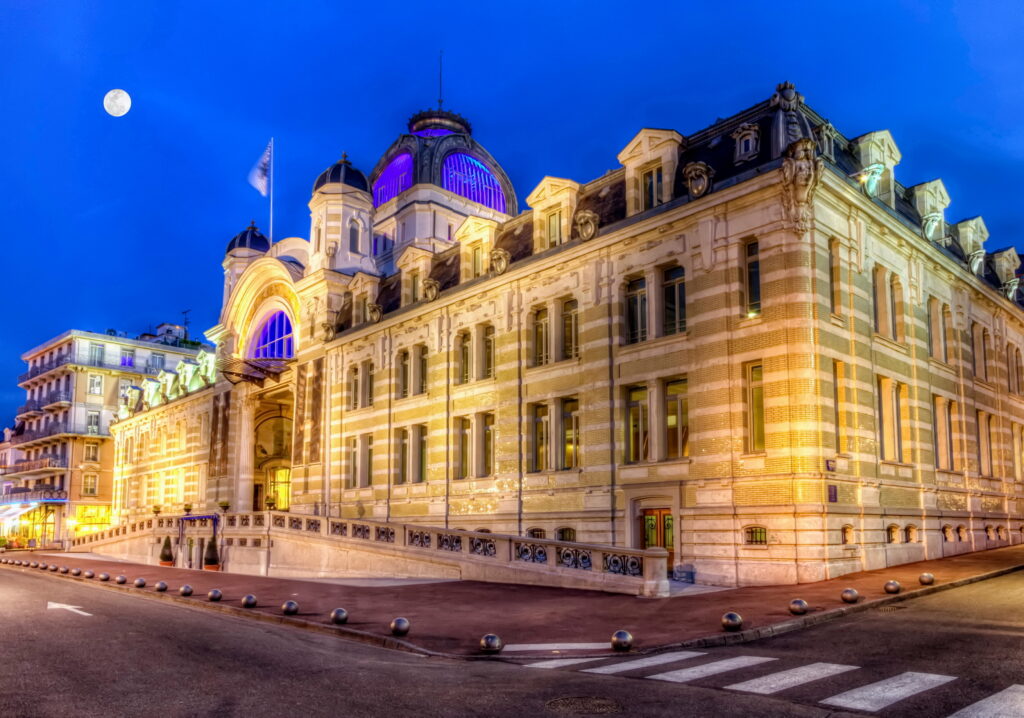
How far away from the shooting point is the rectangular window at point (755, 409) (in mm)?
22938

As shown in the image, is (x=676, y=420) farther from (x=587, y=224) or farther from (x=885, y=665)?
(x=885, y=665)

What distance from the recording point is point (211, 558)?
123 feet

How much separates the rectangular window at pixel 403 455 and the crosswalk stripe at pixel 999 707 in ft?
91.5

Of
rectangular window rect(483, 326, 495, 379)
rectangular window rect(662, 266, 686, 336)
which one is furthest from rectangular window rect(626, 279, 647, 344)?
rectangular window rect(483, 326, 495, 379)

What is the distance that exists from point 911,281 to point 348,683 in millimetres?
23415

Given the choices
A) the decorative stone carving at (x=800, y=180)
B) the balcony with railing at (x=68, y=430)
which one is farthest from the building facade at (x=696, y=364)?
the balcony with railing at (x=68, y=430)

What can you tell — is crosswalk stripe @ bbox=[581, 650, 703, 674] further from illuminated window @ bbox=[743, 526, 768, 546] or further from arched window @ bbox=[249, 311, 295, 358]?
arched window @ bbox=[249, 311, 295, 358]

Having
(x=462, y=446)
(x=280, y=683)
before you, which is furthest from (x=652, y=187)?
(x=280, y=683)

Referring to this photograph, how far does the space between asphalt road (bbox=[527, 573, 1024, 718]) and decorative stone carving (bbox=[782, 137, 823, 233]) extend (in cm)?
1046

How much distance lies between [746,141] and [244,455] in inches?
1343

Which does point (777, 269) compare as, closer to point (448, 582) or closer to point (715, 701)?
point (448, 582)

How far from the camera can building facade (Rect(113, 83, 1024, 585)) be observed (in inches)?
886

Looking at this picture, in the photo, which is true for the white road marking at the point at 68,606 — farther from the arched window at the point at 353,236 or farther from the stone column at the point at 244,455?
the stone column at the point at 244,455

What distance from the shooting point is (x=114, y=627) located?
50.0 feet
